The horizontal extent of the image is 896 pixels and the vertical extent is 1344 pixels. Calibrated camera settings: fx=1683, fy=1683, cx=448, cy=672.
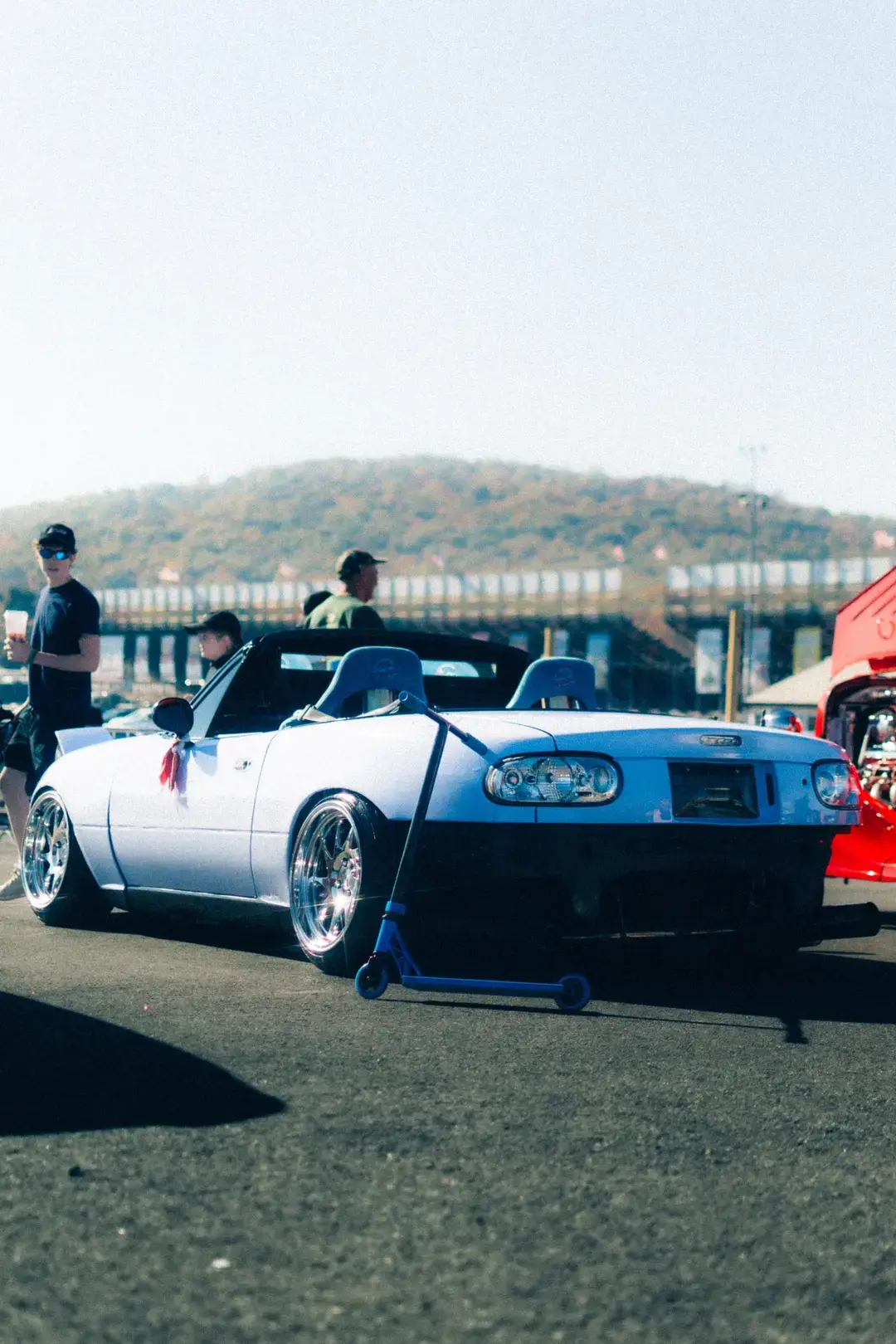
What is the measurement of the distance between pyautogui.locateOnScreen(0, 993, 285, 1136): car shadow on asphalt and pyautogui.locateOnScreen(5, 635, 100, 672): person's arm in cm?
473

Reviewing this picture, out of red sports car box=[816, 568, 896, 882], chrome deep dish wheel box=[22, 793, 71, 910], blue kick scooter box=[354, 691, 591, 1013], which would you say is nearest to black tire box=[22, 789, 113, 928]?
chrome deep dish wheel box=[22, 793, 71, 910]

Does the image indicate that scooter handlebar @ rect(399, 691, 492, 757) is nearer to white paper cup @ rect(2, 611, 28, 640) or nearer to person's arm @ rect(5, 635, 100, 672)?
person's arm @ rect(5, 635, 100, 672)

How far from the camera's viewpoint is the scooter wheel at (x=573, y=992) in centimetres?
542

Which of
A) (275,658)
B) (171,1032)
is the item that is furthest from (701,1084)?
(275,658)

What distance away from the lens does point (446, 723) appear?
18.9 feet

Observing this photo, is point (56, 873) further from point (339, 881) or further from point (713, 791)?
point (713, 791)

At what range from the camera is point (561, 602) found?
12369cm

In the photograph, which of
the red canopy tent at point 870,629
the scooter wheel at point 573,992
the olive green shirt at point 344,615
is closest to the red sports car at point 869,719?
the red canopy tent at point 870,629

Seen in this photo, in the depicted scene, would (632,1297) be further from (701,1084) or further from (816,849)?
(816,849)

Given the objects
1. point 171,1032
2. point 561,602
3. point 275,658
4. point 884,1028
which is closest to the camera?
→ point 171,1032

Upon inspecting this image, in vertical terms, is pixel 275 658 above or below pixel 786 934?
above

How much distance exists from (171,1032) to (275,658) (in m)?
2.81

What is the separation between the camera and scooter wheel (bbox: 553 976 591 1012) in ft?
17.8

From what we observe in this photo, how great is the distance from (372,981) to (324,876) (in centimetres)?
81
